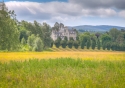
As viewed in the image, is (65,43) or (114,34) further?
(114,34)

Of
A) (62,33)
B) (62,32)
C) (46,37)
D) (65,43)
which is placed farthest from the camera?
(62,33)

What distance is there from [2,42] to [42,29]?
67.9 m

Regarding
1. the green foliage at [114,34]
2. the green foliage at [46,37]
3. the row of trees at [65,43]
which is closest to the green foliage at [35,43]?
the green foliage at [46,37]

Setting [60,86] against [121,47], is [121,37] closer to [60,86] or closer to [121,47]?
[121,47]

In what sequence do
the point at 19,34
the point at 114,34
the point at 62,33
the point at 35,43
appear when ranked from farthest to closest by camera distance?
1. the point at 62,33
2. the point at 114,34
3. the point at 35,43
4. the point at 19,34

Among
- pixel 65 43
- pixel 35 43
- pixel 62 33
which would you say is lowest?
pixel 65 43

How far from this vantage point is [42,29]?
98375 mm

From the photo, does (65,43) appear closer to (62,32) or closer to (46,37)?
(46,37)

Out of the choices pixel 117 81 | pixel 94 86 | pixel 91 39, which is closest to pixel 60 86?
pixel 94 86

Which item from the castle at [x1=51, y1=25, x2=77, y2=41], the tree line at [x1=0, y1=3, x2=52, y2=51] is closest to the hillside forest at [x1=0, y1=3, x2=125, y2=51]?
the tree line at [x1=0, y1=3, x2=52, y2=51]

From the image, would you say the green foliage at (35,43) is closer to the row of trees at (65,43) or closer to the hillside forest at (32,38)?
the hillside forest at (32,38)

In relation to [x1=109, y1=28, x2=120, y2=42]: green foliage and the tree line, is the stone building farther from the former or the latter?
the tree line

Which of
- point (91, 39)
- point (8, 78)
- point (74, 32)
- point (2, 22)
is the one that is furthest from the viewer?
point (74, 32)

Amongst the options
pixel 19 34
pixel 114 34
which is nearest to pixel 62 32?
pixel 114 34
